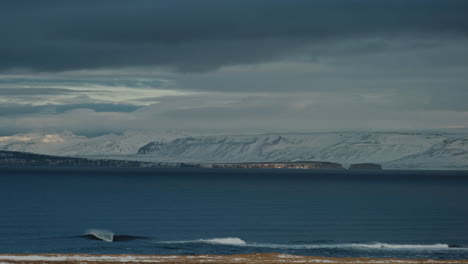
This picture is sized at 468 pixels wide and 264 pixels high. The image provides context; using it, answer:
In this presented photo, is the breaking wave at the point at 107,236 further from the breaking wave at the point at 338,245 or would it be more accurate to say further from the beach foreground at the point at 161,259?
the beach foreground at the point at 161,259

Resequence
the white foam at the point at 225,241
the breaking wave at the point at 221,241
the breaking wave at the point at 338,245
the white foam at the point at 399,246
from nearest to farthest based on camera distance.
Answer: the breaking wave at the point at 338,245
the white foam at the point at 399,246
the breaking wave at the point at 221,241
the white foam at the point at 225,241

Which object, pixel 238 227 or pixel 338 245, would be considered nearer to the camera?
pixel 338 245

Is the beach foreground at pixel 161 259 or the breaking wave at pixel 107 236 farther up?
the breaking wave at pixel 107 236

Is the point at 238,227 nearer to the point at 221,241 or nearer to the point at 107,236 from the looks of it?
the point at 107,236

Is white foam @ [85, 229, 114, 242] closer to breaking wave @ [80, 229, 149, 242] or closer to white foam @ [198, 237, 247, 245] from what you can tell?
breaking wave @ [80, 229, 149, 242]

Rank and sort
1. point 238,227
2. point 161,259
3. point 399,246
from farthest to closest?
1. point 238,227
2. point 399,246
3. point 161,259

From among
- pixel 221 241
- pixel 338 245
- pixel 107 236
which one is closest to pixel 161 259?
pixel 221 241

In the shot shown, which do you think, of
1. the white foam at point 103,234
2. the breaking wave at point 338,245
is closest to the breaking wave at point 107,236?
the white foam at point 103,234

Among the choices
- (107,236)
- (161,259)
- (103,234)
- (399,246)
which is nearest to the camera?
(161,259)

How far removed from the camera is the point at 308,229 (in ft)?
394

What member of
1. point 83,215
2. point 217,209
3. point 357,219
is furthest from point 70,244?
point 217,209

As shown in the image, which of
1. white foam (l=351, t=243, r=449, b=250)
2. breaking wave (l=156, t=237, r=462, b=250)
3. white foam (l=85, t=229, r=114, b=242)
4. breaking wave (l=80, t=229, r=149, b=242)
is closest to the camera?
breaking wave (l=156, t=237, r=462, b=250)

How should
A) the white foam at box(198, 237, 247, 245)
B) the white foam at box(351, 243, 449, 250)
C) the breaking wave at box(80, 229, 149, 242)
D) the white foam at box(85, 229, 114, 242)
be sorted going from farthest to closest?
1. the white foam at box(85, 229, 114, 242)
2. the breaking wave at box(80, 229, 149, 242)
3. the white foam at box(198, 237, 247, 245)
4. the white foam at box(351, 243, 449, 250)

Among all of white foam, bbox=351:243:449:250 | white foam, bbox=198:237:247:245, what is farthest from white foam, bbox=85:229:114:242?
white foam, bbox=351:243:449:250
